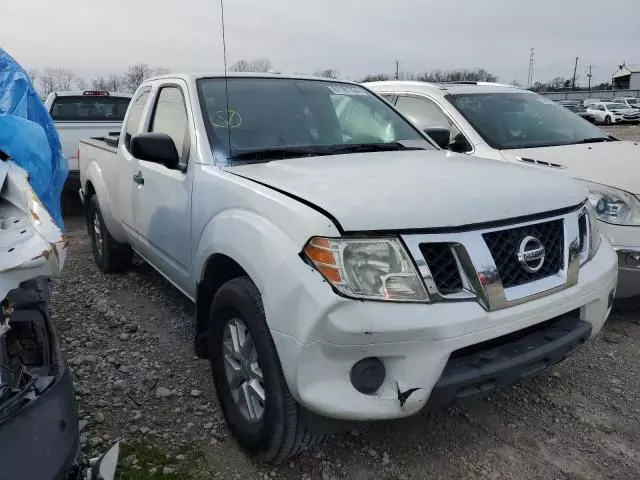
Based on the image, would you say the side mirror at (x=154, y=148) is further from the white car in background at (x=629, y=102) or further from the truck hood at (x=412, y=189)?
the white car in background at (x=629, y=102)

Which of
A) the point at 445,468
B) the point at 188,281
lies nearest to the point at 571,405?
the point at 445,468

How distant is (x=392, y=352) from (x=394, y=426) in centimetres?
99

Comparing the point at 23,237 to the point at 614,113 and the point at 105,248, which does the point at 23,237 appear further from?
the point at 614,113

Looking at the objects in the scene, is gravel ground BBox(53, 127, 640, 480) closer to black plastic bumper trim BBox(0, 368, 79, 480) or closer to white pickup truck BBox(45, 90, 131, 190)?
black plastic bumper trim BBox(0, 368, 79, 480)

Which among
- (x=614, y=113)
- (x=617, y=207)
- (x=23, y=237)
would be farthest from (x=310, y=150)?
(x=614, y=113)

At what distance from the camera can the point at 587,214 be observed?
9.01 ft

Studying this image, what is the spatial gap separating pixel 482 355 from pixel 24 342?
1.66 metres

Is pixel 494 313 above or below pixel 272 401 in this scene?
above

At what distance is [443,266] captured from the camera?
2105mm

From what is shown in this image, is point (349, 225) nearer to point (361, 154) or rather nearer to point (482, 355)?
point (482, 355)

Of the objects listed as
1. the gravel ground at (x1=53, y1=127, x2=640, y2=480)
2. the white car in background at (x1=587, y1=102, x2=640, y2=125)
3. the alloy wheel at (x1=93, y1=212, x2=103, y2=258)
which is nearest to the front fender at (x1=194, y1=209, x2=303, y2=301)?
the gravel ground at (x1=53, y1=127, x2=640, y2=480)

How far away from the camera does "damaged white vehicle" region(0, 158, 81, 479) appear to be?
61.4 inches

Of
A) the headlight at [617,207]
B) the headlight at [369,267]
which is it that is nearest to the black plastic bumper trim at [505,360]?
the headlight at [369,267]

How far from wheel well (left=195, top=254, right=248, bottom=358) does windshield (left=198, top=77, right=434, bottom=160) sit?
602 mm
